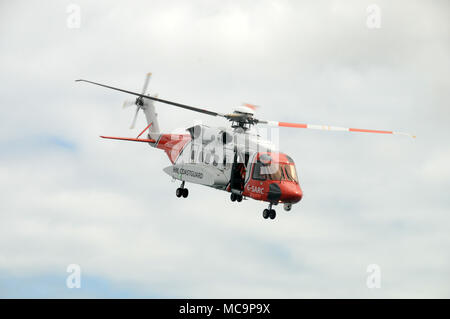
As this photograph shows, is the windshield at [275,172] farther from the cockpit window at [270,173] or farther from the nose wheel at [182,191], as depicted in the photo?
the nose wheel at [182,191]

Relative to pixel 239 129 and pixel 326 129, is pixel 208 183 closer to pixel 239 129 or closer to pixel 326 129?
→ pixel 239 129

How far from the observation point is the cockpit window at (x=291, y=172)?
112 feet

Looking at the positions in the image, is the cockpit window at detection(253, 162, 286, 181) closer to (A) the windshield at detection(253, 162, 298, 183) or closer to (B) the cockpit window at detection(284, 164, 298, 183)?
(A) the windshield at detection(253, 162, 298, 183)

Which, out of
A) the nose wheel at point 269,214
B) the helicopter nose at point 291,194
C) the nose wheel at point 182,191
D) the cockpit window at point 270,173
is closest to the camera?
the helicopter nose at point 291,194

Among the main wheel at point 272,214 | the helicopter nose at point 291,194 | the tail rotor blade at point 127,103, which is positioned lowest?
the main wheel at point 272,214

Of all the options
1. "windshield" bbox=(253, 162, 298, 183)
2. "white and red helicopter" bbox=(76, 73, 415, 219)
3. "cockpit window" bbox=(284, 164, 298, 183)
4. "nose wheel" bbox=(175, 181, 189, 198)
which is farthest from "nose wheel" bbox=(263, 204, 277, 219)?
"nose wheel" bbox=(175, 181, 189, 198)

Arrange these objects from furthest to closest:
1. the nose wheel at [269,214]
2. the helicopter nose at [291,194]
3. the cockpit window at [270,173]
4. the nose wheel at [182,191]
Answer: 1. the nose wheel at [182,191]
2. the nose wheel at [269,214]
3. the cockpit window at [270,173]
4. the helicopter nose at [291,194]

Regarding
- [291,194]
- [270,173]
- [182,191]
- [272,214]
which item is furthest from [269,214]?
[182,191]

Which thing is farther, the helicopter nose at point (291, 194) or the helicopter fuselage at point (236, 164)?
the helicopter fuselage at point (236, 164)

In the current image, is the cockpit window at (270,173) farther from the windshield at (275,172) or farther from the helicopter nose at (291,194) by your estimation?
the helicopter nose at (291,194)

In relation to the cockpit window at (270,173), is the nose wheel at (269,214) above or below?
below

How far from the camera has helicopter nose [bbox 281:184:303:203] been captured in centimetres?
3312

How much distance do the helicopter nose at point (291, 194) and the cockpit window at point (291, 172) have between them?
2.12ft

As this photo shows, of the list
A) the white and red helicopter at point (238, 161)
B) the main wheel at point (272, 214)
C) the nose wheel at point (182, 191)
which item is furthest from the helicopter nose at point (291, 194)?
the nose wheel at point (182, 191)
